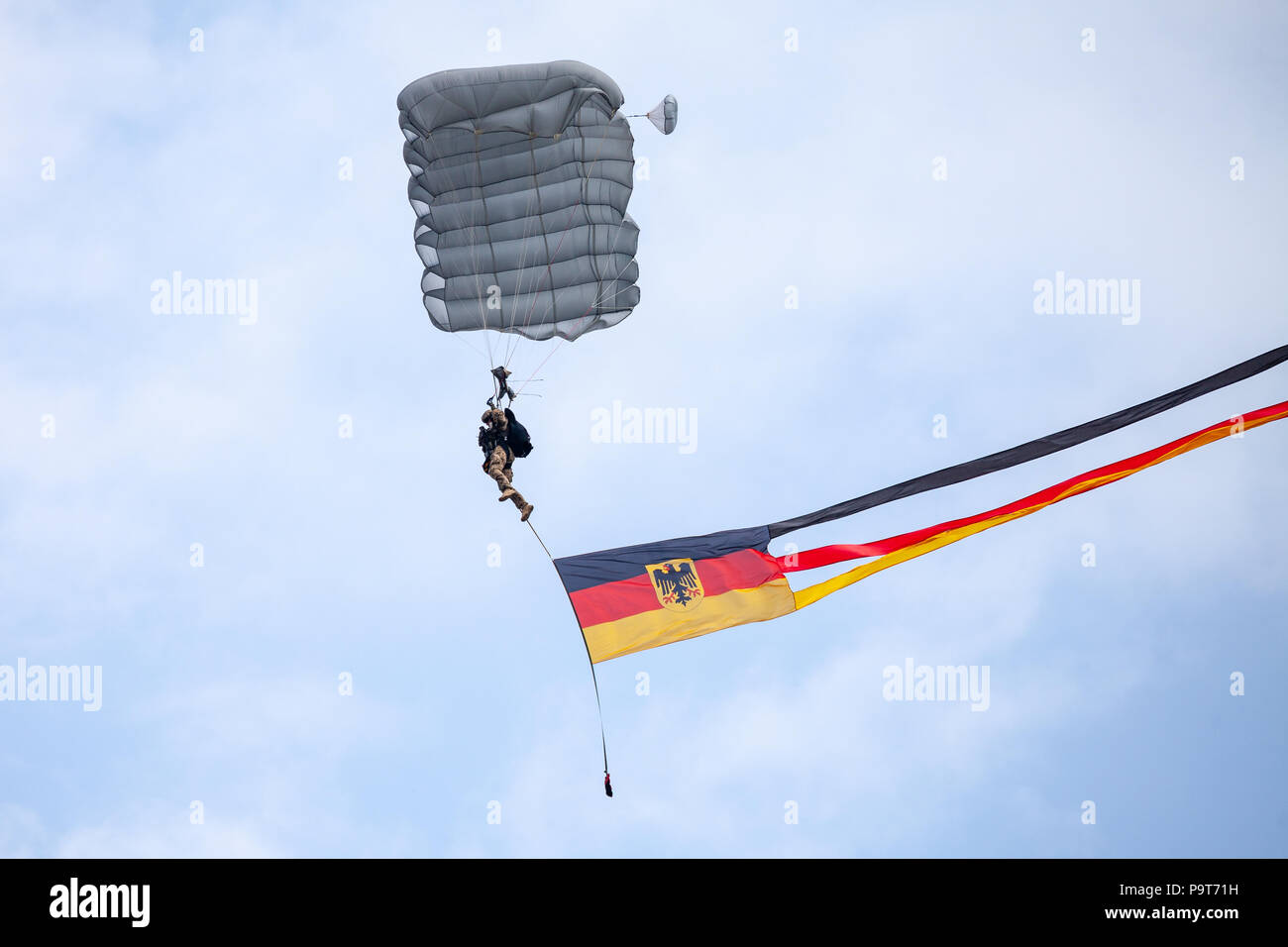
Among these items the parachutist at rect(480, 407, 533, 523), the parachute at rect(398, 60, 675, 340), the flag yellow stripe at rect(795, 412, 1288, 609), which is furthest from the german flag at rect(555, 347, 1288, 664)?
the parachute at rect(398, 60, 675, 340)

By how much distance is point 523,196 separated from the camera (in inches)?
914

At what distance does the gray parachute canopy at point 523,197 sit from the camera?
73.5 feet

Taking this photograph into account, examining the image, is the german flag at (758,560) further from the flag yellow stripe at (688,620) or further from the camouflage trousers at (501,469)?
the camouflage trousers at (501,469)

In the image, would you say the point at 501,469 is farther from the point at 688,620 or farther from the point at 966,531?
the point at 966,531

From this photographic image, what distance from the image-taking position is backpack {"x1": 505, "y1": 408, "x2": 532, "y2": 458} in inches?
854

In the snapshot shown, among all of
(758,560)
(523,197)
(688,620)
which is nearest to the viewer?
(688,620)

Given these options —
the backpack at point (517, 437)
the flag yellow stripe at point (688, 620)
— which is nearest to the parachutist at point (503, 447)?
the backpack at point (517, 437)

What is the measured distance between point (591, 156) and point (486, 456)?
4.40 m

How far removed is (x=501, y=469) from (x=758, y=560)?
3.41 metres

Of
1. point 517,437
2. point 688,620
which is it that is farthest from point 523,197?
point 688,620

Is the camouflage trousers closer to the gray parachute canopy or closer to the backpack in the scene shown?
the backpack

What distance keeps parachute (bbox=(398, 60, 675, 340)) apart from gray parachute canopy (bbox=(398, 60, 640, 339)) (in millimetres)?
14
